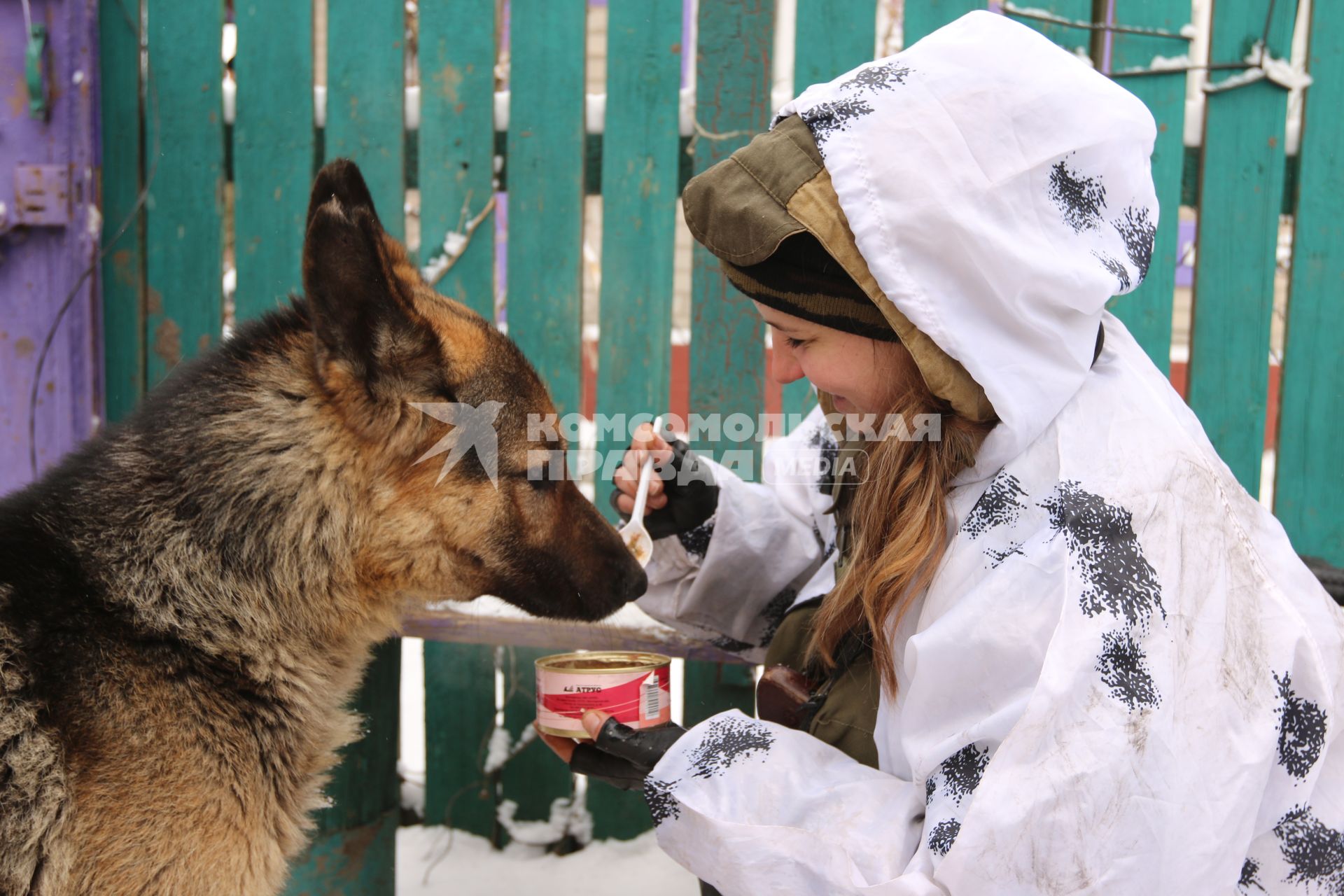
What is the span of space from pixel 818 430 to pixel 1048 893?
144 cm

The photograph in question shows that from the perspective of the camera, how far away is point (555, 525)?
2.21 m

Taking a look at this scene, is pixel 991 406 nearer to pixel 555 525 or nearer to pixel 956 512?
pixel 956 512

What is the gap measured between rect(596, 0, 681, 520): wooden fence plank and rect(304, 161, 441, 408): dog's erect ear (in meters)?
1.32

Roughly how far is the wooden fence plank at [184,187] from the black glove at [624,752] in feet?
7.04

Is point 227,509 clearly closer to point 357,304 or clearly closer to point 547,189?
point 357,304

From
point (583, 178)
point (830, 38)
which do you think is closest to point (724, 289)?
point (583, 178)

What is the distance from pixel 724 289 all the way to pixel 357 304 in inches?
65.4

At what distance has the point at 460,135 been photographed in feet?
10.7

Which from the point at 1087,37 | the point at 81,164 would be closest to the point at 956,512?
the point at 1087,37

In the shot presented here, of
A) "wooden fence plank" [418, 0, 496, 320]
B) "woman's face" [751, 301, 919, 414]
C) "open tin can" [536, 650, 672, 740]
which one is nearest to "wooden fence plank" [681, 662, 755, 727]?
"open tin can" [536, 650, 672, 740]

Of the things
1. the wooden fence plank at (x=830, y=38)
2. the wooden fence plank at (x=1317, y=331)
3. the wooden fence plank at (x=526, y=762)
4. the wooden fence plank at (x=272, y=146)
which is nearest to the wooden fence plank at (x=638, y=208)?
the wooden fence plank at (x=526, y=762)

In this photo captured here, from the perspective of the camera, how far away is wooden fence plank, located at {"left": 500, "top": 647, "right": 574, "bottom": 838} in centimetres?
348

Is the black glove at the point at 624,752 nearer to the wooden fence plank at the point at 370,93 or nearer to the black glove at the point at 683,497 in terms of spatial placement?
the black glove at the point at 683,497

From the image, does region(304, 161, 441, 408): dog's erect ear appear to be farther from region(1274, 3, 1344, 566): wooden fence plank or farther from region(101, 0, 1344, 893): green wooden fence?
region(1274, 3, 1344, 566): wooden fence plank
